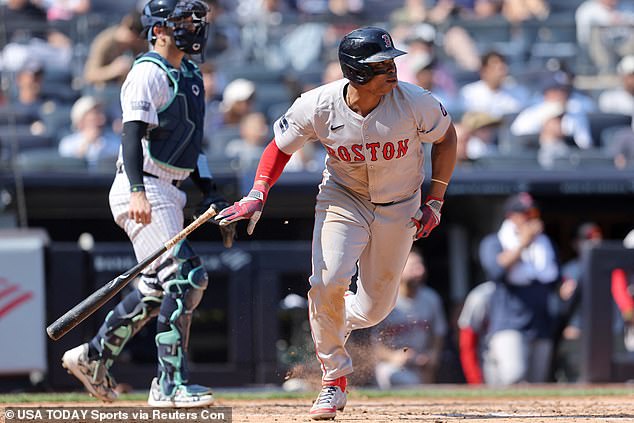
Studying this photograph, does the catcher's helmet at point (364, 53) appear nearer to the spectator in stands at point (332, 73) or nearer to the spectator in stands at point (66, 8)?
the spectator in stands at point (332, 73)

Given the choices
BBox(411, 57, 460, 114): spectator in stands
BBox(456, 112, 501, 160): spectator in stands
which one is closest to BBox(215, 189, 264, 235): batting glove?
BBox(456, 112, 501, 160): spectator in stands

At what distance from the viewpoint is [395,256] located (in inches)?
218

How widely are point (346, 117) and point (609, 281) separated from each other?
4.58 meters

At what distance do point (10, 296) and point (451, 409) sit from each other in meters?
3.56

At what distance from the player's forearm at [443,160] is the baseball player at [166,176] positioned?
3.48 feet

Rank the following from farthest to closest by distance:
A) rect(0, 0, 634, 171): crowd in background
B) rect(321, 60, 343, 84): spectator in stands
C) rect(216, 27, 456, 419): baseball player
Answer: rect(321, 60, 343, 84): spectator in stands
rect(0, 0, 634, 171): crowd in background
rect(216, 27, 456, 419): baseball player

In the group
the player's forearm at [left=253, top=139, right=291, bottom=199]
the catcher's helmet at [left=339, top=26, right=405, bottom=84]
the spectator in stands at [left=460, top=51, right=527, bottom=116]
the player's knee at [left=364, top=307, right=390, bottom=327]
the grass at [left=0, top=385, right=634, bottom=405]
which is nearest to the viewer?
the catcher's helmet at [left=339, top=26, right=405, bottom=84]

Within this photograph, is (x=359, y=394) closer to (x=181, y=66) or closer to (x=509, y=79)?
Answer: (x=181, y=66)

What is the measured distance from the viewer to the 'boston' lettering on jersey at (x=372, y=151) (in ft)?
17.3

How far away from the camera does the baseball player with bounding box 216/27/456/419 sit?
5234mm

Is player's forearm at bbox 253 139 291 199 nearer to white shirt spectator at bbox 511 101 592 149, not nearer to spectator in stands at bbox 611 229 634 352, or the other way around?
spectator in stands at bbox 611 229 634 352

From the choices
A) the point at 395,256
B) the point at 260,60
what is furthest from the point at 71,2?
the point at 395,256

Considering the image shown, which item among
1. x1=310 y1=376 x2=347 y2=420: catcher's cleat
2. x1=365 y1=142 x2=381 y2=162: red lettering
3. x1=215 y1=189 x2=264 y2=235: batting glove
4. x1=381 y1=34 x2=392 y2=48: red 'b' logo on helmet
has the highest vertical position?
x1=381 y1=34 x2=392 y2=48: red 'b' logo on helmet

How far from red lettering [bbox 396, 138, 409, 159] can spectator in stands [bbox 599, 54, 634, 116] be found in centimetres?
644
